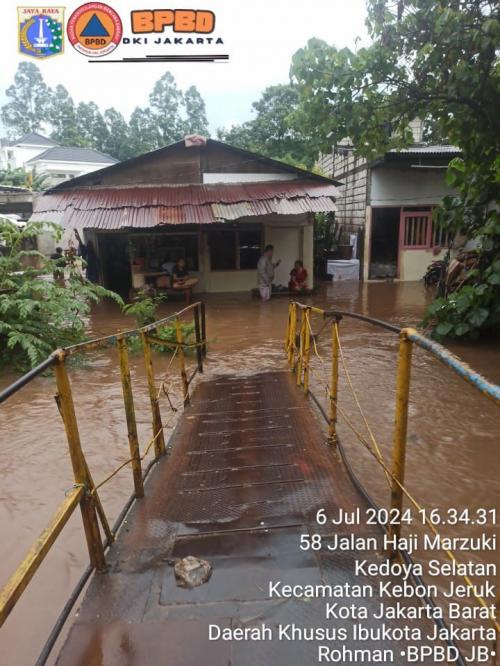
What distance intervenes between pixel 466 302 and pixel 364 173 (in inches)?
353

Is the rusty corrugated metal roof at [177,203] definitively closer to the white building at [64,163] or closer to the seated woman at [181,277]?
the seated woman at [181,277]

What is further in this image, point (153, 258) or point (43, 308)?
point (153, 258)

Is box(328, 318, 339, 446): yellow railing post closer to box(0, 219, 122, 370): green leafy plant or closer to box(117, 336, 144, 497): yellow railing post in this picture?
box(117, 336, 144, 497): yellow railing post

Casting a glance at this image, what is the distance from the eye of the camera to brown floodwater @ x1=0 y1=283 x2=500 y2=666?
9.02ft

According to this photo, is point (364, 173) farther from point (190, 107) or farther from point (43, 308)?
point (190, 107)

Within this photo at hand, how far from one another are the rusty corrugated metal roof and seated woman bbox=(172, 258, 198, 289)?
69.8 inches

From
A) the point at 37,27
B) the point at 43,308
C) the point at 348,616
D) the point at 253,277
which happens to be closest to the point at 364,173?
the point at 253,277

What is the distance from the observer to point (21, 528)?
316 cm

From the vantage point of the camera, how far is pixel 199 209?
1104cm

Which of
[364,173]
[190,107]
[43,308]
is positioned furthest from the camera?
[190,107]

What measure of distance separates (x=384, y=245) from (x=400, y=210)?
4.18ft

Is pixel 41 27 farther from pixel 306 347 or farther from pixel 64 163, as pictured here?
pixel 64 163

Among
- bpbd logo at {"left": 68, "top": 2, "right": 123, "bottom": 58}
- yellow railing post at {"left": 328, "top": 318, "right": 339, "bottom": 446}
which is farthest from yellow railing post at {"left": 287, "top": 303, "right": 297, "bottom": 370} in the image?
bpbd logo at {"left": 68, "top": 2, "right": 123, "bottom": 58}

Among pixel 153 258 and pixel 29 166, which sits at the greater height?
pixel 29 166
